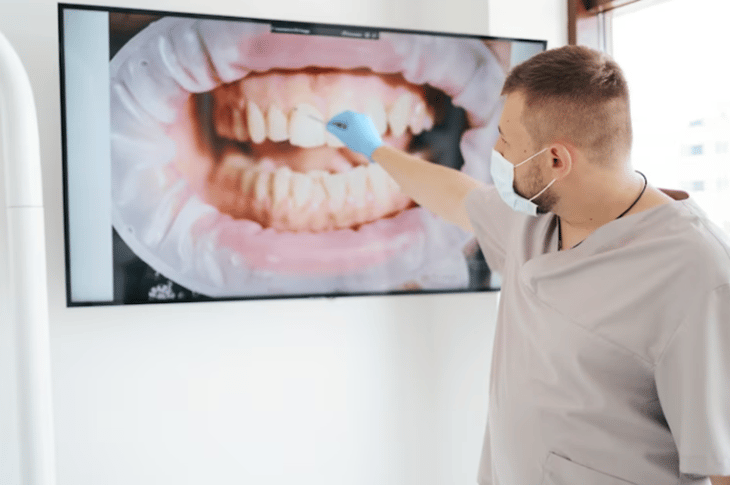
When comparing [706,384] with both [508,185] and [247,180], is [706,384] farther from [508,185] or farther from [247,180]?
[247,180]

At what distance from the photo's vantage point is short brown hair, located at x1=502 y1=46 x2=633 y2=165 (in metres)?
1.14

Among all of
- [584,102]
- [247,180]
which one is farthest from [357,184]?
[584,102]

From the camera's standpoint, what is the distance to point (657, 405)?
3.67 feet

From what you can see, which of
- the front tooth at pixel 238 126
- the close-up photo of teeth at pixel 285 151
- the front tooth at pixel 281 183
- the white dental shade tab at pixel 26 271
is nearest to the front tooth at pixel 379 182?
the close-up photo of teeth at pixel 285 151

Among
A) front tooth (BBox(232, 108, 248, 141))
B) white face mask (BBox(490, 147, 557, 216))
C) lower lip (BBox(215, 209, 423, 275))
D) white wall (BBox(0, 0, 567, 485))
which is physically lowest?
white wall (BBox(0, 0, 567, 485))

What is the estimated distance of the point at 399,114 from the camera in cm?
185

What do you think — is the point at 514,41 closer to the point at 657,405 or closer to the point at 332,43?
the point at 332,43

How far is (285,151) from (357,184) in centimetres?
22

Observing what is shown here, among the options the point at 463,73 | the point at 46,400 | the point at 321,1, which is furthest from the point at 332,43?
the point at 46,400

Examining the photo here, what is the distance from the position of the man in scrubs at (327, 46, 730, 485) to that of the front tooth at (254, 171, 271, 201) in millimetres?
687

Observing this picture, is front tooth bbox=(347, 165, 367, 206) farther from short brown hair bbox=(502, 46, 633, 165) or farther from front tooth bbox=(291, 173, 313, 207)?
short brown hair bbox=(502, 46, 633, 165)

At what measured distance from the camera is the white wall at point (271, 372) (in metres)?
1.69

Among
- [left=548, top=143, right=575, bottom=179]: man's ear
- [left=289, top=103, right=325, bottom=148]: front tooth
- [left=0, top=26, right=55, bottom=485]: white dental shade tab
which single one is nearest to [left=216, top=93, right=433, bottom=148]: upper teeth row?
[left=289, top=103, right=325, bottom=148]: front tooth

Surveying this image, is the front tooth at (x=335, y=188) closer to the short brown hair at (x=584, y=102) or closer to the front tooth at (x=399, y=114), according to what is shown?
the front tooth at (x=399, y=114)
